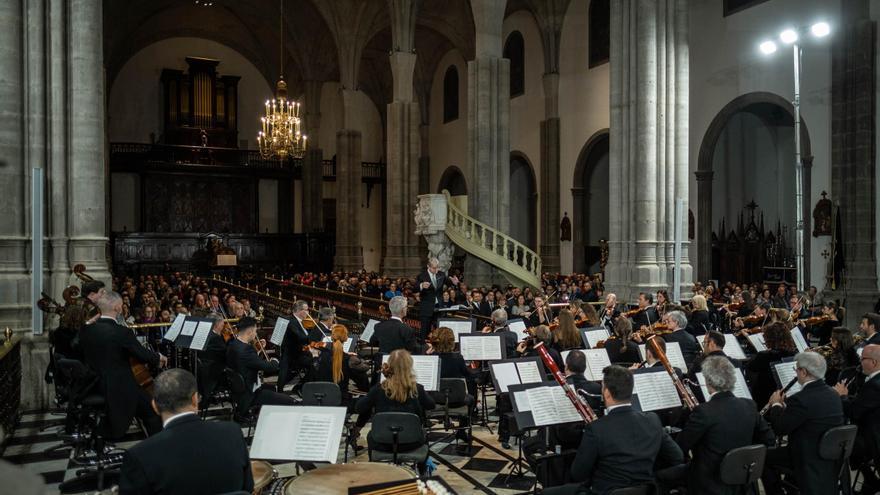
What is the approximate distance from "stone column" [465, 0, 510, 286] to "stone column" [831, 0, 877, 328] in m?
8.62

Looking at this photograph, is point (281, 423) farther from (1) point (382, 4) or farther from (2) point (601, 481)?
(1) point (382, 4)

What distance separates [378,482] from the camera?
421 cm

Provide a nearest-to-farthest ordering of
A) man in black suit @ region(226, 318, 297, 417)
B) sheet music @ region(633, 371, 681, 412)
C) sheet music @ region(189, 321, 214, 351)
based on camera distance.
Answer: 1. sheet music @ region(633, 371, 681, 412)
2. man in black suit @ region(226, 318, 297, 417)
3. sheet music @ region(189, 321, 214, 351)

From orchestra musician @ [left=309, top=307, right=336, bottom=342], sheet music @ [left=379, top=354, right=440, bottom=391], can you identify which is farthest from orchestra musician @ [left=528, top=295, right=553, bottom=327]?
sheet music @ [left=379, top=354, right=440, bottom=391]

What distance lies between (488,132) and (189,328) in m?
13.3

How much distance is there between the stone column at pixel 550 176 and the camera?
2800cm

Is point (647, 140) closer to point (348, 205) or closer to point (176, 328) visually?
point (176, 328)

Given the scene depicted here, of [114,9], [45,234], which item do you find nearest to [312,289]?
[45,234]

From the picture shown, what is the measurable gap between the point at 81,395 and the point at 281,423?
Result: 11.1 ft

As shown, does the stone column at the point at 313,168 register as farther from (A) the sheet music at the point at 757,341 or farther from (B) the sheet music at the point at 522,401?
(B) the sheet music at the point at 522,401

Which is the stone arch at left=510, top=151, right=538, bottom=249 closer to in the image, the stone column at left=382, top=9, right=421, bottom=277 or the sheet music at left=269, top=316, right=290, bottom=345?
the stone column at left=382, top=9, right=421, bottom=277

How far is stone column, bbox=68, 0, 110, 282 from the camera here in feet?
33.2

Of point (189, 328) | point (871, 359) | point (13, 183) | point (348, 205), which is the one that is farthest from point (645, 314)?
point (348, 205)

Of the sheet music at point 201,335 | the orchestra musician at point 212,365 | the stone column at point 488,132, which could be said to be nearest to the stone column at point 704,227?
the stone column at point 488,132
